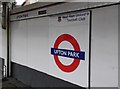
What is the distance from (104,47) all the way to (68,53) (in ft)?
3.18

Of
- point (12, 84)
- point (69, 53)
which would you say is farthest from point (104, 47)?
point (12, 84)

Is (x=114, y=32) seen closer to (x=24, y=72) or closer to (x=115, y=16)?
(x=115, y=16)

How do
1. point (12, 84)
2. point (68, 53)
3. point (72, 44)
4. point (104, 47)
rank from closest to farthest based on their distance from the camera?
point (104, 47) < point (72, 44) < point (68, 53) < point (12, 84)

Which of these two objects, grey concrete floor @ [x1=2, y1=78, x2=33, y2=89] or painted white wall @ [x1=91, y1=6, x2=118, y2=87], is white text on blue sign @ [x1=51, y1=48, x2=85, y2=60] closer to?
painted white wall @ [x1=91, y1=6, x2=118, y2=87]

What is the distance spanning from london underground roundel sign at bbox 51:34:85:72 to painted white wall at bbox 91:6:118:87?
1.25 ft

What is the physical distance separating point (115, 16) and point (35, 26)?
275 cm

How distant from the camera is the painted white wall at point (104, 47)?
10.1 feet

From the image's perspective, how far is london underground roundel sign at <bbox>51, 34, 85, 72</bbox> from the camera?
3.79 m

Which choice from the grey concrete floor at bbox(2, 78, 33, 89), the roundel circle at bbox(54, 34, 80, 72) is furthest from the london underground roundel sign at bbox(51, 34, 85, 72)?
the grey concrete floor at bbox(2, 78, 33, 89)

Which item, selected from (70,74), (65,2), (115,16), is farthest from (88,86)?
(65,2)

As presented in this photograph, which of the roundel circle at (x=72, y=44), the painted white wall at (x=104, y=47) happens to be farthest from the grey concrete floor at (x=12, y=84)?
the painted white wall at (x=104, y=47)

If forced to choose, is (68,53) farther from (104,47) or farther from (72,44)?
(104,47)

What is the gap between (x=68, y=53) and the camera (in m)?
4.02

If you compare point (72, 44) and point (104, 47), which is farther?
point (72, 44)
